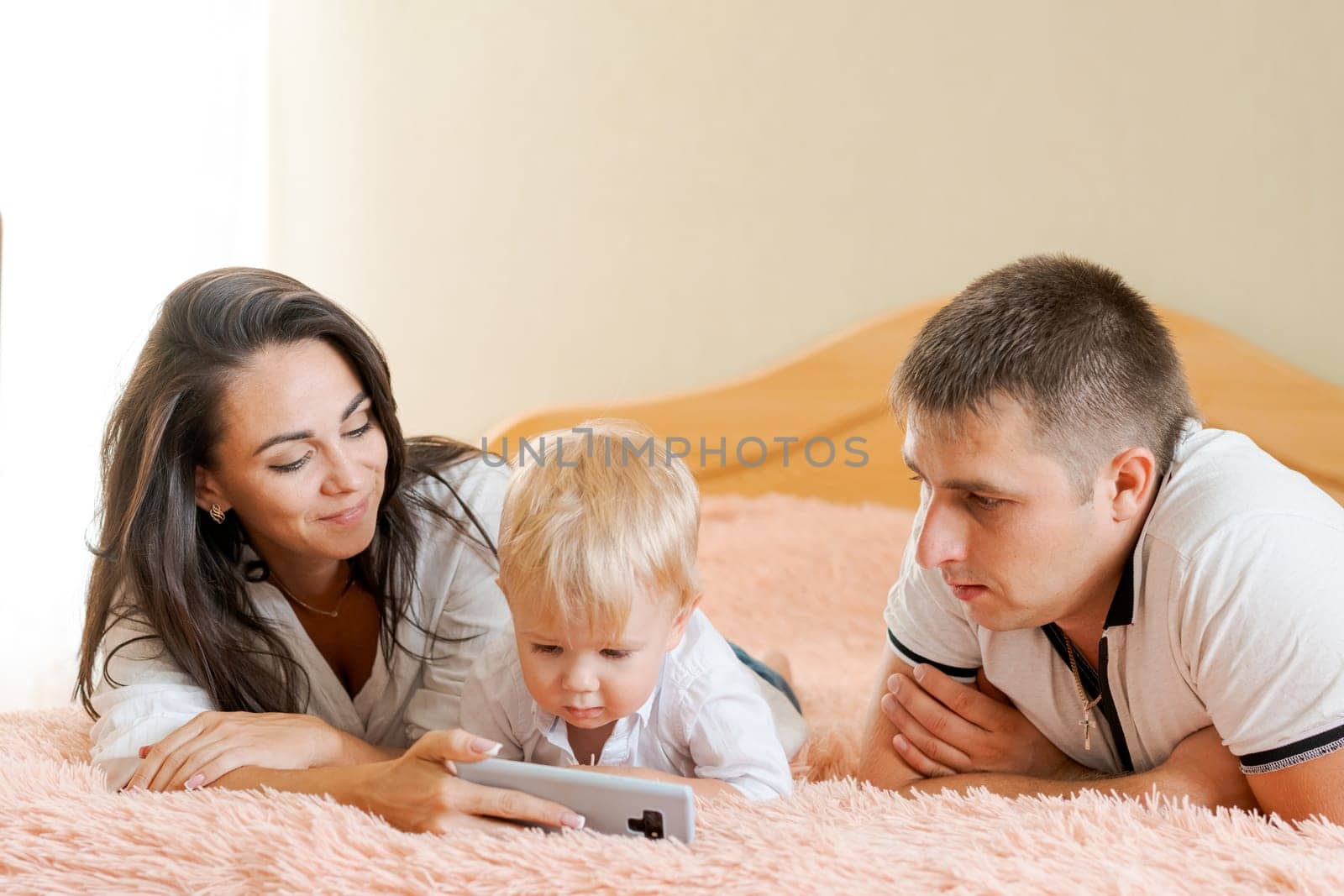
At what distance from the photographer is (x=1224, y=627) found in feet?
3.61

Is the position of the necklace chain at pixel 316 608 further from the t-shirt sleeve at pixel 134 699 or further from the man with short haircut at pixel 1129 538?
the man with short haircut at pixel 1129 538

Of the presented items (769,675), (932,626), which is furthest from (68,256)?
(932,626)

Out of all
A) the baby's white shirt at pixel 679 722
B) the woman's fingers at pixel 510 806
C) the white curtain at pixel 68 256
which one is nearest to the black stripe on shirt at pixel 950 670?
the baby's white shirt at pixel 679 722

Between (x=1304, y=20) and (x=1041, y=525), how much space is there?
1.65 m

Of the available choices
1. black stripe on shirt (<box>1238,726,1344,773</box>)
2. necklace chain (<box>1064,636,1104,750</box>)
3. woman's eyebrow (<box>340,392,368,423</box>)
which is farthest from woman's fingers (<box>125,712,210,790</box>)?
black stripe on shirt (<box>1238,726,1344,773</box>)

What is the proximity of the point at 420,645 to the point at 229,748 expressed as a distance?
319mm

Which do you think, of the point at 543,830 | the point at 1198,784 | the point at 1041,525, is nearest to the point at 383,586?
the point at 543,830

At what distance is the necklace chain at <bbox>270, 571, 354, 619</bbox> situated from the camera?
158 centimetres

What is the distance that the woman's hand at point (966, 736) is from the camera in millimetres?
1407

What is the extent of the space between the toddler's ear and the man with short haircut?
0.88 ft

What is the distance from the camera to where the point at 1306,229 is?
2.31 meters

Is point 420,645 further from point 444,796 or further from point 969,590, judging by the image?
point 969,590

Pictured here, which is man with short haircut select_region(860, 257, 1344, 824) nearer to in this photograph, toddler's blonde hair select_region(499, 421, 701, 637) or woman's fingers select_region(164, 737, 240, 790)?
toddler's blonde hair select_region(499, 421, 701, 637)

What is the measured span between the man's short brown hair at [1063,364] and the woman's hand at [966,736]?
14.6 inches
